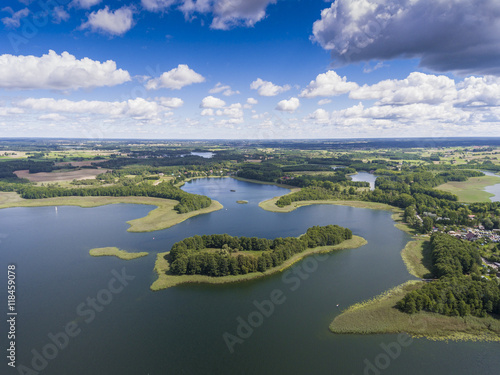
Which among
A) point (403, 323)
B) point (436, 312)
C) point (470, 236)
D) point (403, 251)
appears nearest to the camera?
point (403, 323)

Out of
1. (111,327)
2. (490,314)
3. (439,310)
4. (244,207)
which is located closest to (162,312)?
(111,327)

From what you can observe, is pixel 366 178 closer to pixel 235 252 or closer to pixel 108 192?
pixel 235 252

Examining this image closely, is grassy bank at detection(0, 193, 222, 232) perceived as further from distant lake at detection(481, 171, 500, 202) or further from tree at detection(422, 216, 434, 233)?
distant lake at detection(481, 171, 500, 202)

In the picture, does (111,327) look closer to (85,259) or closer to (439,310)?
(85,259)

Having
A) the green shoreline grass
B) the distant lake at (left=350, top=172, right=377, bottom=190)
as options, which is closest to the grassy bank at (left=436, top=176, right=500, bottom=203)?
the distant lake at (left=350, top=172, right=377, bottom=190)

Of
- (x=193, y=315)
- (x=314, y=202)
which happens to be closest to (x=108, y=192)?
(x=314, y=202)

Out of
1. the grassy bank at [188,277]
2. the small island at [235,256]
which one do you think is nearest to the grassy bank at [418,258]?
the small island at [235,256]
